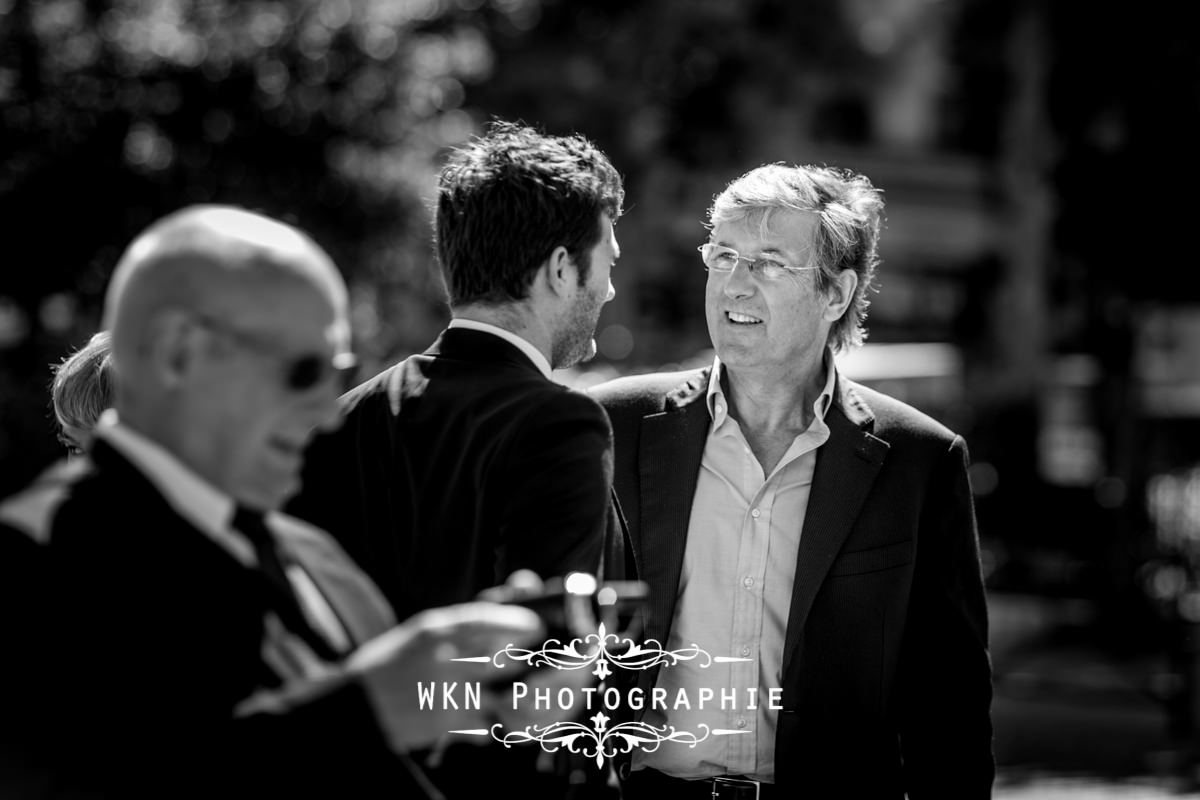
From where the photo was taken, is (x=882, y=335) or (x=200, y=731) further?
(x=882, y=335)

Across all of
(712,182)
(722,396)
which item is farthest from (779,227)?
(712,182)

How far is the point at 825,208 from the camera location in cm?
313

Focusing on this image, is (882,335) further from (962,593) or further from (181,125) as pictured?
(962,593)

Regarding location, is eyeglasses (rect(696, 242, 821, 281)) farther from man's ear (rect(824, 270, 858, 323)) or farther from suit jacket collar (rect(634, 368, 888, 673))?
suit jacket collar (rect(634, 368, 888, 673))

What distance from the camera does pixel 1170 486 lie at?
11.6 meters

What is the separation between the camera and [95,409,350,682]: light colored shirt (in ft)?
4.65

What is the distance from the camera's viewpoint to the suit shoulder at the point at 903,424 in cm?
302

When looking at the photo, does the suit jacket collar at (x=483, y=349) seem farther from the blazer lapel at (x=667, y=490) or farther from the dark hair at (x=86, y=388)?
the dark hair at (x=86, y=388)

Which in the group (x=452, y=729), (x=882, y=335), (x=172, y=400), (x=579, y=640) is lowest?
(x=882, y=335)

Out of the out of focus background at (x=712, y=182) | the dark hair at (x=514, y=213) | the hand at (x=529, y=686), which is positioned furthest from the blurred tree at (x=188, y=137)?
the hand at (x=529, y=686)

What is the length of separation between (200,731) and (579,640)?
1.53ft

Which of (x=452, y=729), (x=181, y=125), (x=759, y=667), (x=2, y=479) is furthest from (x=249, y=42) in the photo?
(x=452, y=729)

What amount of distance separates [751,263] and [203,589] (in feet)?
6.30

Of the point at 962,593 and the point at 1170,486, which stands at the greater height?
the point at 962,593
